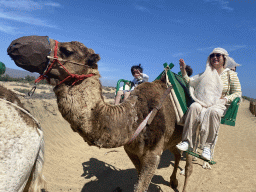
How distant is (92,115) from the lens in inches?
91.1

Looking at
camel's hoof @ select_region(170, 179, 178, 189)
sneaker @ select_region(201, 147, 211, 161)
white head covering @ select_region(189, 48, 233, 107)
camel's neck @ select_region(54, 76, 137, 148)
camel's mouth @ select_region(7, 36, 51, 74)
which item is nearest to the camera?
camel's mouth @ select_region(7, 36, 51, 74)

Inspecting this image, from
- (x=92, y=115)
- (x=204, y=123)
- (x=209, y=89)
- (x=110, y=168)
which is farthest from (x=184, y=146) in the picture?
(x=110, y=168)

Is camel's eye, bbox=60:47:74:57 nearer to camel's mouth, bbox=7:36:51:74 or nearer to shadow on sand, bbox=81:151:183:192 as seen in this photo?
camel's mouth, bbox=7:36:51:74

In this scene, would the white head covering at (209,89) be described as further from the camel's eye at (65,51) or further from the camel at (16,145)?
the camel at (16,145)

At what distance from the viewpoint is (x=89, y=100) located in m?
2.31

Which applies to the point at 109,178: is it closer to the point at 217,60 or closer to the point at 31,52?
the point at 217,60

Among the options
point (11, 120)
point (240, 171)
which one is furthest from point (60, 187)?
point (240, 171)

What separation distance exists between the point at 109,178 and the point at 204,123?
3385 millimetres

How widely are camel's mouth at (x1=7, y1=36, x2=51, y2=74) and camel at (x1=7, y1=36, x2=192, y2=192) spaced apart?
1 cm

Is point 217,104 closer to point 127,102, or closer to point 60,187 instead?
point 127,102

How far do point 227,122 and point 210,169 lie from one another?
141 inches

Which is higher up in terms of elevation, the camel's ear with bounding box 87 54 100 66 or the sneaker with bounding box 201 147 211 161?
the camel's ear with bounding box 87 54 100 66

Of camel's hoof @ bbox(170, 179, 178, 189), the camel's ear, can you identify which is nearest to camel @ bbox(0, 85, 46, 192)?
the camel's ear

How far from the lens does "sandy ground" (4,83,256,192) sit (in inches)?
189
